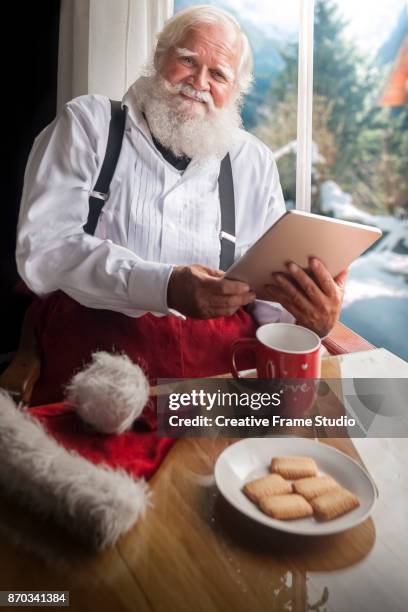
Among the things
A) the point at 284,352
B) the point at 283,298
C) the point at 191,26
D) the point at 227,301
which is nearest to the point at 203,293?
the point at 227,301

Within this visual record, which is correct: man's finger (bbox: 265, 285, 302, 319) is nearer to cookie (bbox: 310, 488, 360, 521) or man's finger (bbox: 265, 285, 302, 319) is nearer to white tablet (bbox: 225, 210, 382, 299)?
white tablet (bbox: 225, 210, 382, 299)

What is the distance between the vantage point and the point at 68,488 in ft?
1.55

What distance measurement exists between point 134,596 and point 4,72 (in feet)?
4.15

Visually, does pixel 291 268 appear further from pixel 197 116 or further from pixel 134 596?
pixel 134 596

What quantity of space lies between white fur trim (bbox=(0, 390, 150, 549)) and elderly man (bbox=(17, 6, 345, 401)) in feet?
1.44

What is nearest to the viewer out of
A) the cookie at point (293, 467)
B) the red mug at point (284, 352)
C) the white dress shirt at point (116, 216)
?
the cookie at point (293, 467)

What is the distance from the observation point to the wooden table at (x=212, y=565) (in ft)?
1.46

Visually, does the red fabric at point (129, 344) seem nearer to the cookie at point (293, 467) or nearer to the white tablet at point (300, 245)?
the white tablet at point (300, 245)

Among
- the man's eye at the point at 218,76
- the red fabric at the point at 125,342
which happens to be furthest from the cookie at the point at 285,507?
the man's eye at the point at 218,76

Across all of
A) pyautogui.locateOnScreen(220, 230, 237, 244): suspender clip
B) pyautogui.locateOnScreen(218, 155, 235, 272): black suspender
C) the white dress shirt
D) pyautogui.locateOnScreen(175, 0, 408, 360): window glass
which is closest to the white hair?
the white dress shirt

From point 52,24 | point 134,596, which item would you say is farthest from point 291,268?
point 52,24

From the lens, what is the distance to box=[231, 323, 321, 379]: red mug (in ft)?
2.26

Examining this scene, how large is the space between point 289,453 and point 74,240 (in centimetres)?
61

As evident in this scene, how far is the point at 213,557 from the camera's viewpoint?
477 mm
